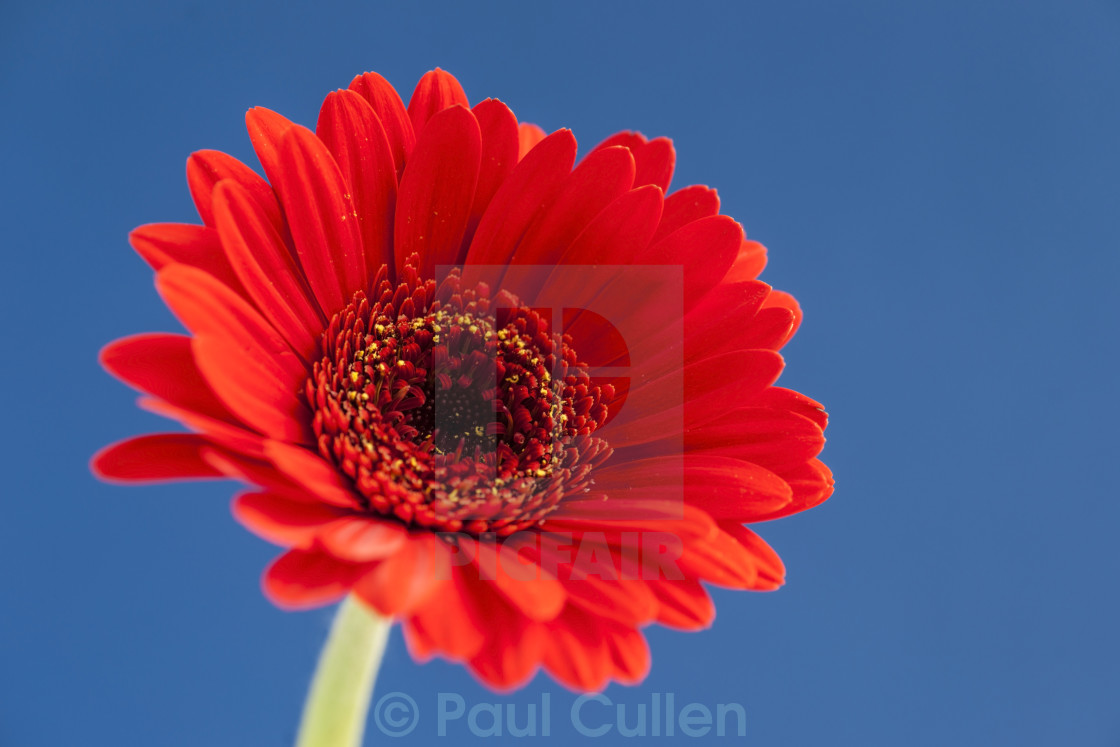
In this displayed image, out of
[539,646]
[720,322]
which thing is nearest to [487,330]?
[720,322]

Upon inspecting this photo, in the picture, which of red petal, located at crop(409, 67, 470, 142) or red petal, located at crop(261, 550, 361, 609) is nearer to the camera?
red petal, located at crop(261, 550, 361, 609)

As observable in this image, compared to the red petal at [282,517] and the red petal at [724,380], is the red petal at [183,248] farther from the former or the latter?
the red petal at [724,380]

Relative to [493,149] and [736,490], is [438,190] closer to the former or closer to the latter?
[493,149]

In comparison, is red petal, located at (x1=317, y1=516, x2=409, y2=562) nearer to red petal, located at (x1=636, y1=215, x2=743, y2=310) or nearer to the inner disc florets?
the inner disc florets

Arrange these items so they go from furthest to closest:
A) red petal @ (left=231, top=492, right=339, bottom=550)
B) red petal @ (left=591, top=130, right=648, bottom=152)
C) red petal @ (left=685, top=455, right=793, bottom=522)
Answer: red petal @ (left=591, top=130, right=648, bottom=152) → red petal @ (left=685, top=455, right=793, bottom=522) → red petal @ (left=231, top=492, right=339, bottom=550)

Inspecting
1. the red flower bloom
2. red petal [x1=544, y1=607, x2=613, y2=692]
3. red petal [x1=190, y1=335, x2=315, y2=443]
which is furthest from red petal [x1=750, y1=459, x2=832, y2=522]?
red petal [x1=190, y1=335, x2=315, y2=443]

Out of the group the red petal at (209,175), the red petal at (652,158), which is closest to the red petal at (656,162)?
the red petal at (652,158)
